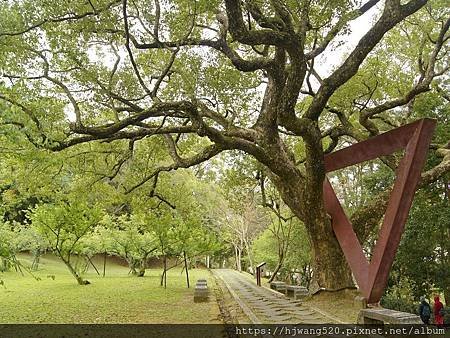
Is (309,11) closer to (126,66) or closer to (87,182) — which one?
(126,66)

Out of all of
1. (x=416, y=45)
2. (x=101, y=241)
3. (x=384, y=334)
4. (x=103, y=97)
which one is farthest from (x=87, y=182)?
(x=101, y=241)

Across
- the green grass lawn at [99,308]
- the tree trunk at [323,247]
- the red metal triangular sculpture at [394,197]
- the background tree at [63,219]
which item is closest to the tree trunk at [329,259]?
the tree trunk at [323,247]

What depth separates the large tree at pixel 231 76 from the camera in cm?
805

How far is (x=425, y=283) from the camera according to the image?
52.4 feet

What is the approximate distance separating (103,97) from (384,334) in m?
9.23

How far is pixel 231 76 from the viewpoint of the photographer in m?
11.7

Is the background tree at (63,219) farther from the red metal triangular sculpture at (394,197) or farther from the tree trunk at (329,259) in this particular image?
the red metal triangular sculpture at (394,197)

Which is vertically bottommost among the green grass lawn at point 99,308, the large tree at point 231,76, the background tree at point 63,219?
the green grass lawn at point 99,308

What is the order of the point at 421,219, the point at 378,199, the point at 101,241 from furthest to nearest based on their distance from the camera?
the point at 101,241, the point at 421,219, the point at 378,199

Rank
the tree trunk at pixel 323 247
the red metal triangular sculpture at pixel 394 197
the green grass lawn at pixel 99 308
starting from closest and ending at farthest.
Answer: the red metal triangular sculpture at pixel 394 197 → the green grass lawn at pixel 99 308 → the tree trunk at pixel 323 247

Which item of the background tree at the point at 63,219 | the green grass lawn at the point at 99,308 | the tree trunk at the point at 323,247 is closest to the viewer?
the green grass lawn at the point at 99,308

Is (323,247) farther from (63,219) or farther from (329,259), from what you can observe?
(63,219)

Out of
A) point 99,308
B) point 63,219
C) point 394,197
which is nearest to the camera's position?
point 394,197

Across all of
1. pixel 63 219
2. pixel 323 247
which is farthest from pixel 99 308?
pixel 63 219
